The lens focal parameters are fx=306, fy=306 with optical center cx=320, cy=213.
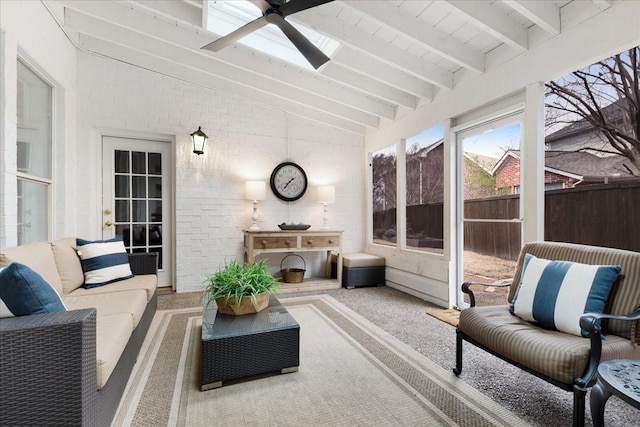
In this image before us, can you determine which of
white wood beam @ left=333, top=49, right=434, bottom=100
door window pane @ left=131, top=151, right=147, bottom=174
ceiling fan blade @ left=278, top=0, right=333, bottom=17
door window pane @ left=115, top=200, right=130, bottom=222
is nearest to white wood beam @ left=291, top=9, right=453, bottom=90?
white wood beam @ left=333, top=49, right=434, bottom=100

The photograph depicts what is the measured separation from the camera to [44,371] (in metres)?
1.09

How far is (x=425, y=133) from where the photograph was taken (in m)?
3.91

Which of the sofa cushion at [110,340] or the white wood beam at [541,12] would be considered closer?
the sofa cushion at [110,340]

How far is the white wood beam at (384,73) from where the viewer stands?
3.24 m

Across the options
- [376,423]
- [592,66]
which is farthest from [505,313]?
[592,66]

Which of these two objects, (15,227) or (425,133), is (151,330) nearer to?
(15,227)

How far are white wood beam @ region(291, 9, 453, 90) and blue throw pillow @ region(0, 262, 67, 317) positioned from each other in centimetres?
255

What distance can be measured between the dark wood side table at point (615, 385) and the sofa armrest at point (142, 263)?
10.8ft

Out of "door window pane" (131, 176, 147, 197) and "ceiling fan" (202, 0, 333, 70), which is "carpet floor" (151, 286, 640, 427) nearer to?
"door window pane" (131, 176, 147, 197)

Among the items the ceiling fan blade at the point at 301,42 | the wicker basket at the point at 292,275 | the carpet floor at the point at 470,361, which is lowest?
the carpet floor at the point at 470,361

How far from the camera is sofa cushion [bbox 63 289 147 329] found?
1925 mm

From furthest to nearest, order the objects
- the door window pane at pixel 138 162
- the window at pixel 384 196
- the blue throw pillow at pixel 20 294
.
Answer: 1. the window at pixel 384 196
2. the door window pane at pixel 138 162
3. the blue throw pillow at pixel 20 294

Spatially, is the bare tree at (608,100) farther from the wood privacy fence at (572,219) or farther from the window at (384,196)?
the window at (384,196)

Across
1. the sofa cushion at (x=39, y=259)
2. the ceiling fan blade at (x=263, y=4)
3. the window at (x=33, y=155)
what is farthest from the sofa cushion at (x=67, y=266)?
the ceiling fan blade at (x=263, y=4)
